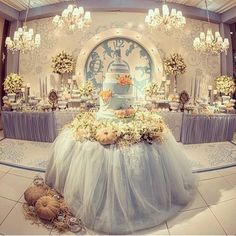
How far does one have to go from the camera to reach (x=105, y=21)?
7.03 metres

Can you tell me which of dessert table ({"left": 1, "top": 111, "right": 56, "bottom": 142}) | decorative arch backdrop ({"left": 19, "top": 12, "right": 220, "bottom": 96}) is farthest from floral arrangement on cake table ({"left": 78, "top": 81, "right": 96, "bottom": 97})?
dessert table ({"left": 1, "top": 111, "right": 56, "bottom": 142})

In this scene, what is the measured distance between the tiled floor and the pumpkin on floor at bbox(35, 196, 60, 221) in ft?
0.44

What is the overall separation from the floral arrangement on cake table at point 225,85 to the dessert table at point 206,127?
4.12ft

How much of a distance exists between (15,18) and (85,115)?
5022 mm

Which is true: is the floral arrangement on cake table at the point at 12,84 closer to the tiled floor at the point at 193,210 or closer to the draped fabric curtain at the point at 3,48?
the draped fabric curtain at the point at 3,48

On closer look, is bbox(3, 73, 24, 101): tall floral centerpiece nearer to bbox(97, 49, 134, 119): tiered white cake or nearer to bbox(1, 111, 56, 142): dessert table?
bbox(1, 111, 56, 142): dessert table

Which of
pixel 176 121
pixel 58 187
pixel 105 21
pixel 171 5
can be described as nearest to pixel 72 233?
pixel 58 187

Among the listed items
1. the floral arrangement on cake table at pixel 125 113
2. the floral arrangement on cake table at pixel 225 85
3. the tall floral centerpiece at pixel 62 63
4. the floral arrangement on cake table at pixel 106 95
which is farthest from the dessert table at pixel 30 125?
the floral arrangement on cake table at pixel 225 85

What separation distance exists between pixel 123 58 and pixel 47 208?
5.29 meters

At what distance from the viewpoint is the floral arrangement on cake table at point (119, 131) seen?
9.77ft

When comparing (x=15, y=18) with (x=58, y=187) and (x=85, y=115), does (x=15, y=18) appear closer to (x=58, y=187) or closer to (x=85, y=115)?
(x=85, y=115)

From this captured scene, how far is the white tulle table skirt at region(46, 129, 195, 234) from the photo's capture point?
2711 millimetres

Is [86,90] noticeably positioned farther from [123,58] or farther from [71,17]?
[71,17]

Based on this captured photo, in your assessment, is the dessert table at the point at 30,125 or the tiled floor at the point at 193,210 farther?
the dessert table at the point at 30,125
